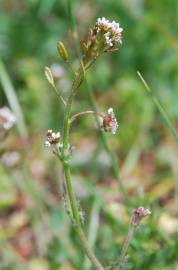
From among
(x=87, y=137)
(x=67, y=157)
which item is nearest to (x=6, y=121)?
(x=67, y=157)

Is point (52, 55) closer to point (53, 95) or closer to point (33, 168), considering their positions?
point (53, 95)

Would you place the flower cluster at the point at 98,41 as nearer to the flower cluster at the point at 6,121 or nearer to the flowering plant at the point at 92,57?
the flowering plant at the point at 92,57

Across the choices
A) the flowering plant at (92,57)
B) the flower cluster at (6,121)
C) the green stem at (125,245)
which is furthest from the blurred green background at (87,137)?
the flowering plant at (92,57)

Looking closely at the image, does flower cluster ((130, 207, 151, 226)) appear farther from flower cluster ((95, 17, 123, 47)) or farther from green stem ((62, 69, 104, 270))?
flower cluster ((95, 17, 123, 47))

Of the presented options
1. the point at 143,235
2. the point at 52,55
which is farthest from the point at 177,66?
the point at 143,235

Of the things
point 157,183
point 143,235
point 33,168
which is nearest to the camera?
point 143,235

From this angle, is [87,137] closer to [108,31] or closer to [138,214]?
[138,214]

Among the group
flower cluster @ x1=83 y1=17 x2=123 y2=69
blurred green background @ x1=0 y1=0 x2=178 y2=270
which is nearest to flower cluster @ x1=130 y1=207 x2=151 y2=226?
flower cluster @ x1=83 y1=17 x2=123 y2=69

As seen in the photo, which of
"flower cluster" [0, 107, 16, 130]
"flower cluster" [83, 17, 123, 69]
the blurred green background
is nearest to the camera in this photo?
"flower cluster" [83, 17, 123, 69]

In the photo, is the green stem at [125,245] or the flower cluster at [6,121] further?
the flower cluster at [6,121]
